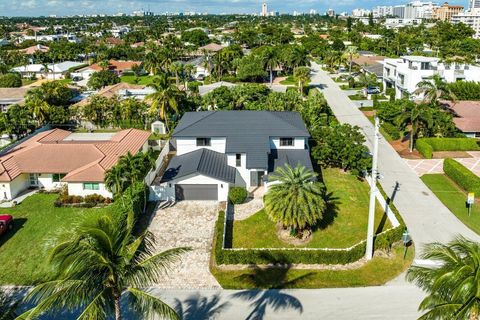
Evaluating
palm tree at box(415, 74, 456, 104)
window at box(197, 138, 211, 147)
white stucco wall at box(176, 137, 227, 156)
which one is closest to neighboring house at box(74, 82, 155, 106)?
white stucco wall at box(176, 137, 227, 156)

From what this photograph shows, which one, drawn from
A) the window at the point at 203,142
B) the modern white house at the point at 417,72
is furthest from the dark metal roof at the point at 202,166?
the modern white house at the point at 417,72

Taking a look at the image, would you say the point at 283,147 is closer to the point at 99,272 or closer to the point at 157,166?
the point at 157,166

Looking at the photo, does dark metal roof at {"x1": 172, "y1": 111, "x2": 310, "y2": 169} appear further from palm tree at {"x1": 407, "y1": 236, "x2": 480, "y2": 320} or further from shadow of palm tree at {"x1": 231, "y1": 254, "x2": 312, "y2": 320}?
palm tree at {"x1": 407, "y1": 236, "x2": 480, "y2": 320}

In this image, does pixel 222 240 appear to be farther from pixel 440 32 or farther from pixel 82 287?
pixel 440 32

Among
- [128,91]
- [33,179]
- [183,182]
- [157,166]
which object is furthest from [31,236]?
[128,91]

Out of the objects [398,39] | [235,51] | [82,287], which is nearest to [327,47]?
[398,39]
